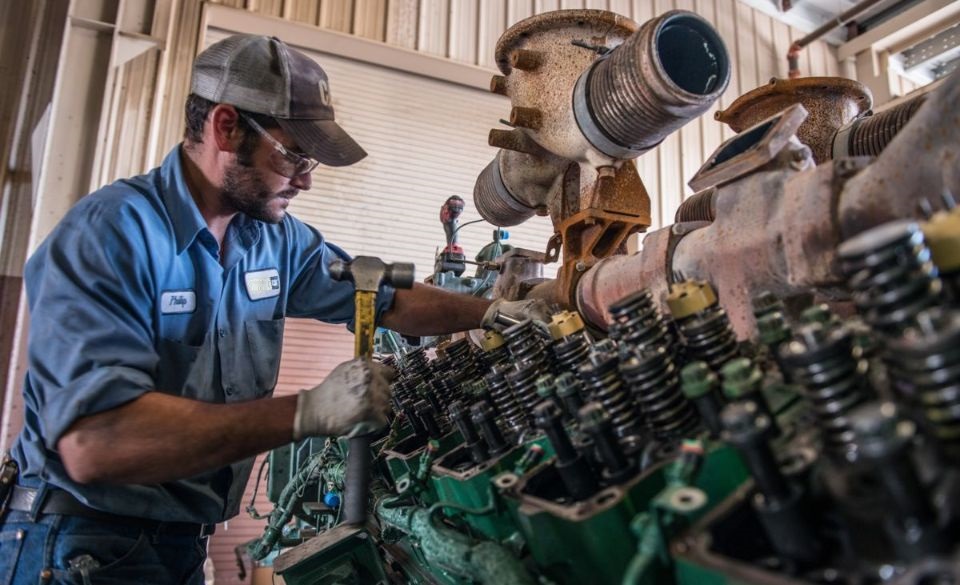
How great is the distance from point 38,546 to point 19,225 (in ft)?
10.4

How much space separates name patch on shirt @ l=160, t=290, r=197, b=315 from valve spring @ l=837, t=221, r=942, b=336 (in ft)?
4.59

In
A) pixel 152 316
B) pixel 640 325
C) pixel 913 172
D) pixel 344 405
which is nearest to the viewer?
pixel 913 172

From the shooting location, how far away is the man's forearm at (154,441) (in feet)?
3.45

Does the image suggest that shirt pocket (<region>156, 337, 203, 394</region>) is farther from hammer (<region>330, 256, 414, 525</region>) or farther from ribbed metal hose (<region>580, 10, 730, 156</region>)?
ribbed metal hose (<region>580, 10, 730, 156</region>)

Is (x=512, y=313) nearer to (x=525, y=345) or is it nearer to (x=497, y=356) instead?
(x=497, y=356)

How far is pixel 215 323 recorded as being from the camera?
1.53 meters

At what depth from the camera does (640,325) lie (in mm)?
815

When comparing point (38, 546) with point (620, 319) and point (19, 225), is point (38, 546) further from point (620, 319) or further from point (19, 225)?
point (19, 225)

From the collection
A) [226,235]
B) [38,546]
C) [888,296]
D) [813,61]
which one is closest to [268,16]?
[226,235]

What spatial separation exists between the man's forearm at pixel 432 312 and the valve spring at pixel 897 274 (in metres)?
1.36

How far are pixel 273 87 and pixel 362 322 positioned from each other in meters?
0.68

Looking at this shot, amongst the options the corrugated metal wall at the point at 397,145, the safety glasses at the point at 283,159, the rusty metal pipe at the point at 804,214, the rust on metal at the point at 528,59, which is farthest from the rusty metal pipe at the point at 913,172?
the corrugated metal wall at the point at 397,145

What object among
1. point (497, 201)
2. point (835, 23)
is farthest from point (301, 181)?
point (835, 23)

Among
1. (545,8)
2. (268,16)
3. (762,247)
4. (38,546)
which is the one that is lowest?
(38,546)
